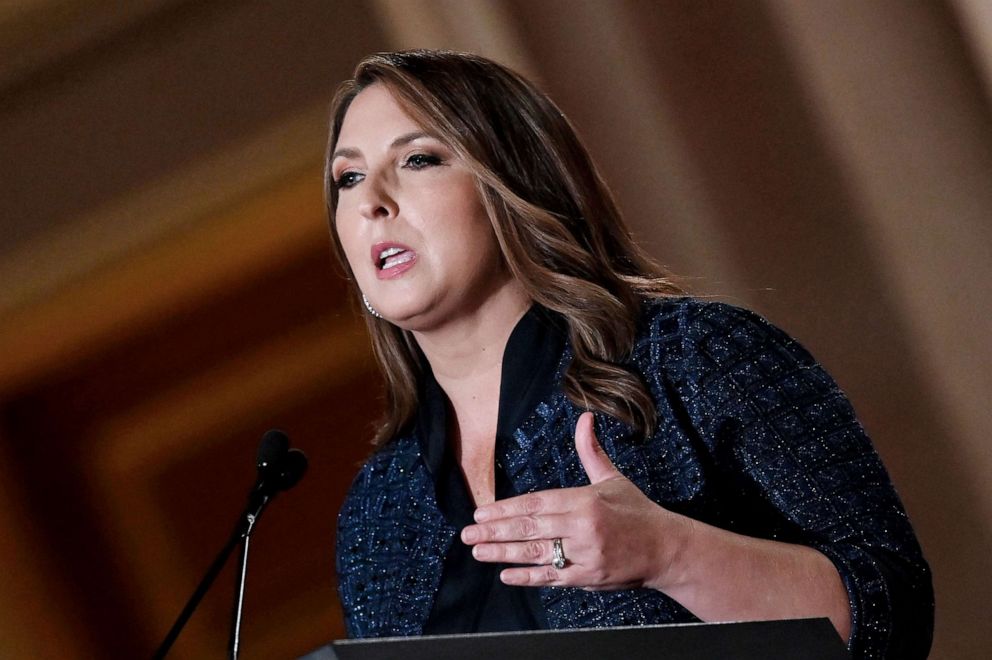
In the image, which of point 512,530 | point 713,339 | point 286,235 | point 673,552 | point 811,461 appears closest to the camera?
point 512,530

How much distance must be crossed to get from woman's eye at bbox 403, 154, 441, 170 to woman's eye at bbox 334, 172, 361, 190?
10 centimetres

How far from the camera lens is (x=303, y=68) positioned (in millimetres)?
2895

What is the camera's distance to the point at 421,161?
166 centimetres

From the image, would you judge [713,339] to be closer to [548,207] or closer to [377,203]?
[548,207]

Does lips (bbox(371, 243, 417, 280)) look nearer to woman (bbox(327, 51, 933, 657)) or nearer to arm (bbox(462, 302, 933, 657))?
woman (bbox(327, 51, 933, 657))

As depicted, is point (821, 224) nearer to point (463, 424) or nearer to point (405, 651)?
point (463, 424)

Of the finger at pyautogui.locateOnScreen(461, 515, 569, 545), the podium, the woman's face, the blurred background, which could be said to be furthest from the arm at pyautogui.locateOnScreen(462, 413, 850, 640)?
the blurred background

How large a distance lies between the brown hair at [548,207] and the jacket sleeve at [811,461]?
0.31 ft

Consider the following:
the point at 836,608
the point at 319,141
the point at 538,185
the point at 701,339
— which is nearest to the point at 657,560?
the point at 836,608

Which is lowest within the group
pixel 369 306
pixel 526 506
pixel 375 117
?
pixel 526 506

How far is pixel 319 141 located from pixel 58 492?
0.99 meters

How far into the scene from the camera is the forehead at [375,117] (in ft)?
5.52

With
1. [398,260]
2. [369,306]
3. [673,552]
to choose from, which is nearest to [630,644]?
[673,552]

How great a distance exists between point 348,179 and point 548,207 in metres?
0.28
